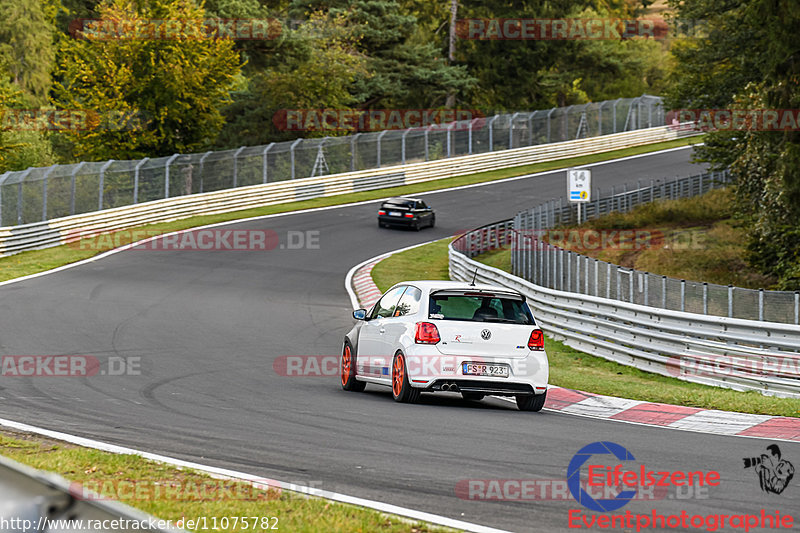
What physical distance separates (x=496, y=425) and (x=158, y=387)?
484cm

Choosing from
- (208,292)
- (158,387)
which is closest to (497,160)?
(208,292)

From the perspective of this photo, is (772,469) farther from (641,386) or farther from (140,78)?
(140,78)

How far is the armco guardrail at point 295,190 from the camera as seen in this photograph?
3409 centimetres

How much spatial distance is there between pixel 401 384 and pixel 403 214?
28.6m

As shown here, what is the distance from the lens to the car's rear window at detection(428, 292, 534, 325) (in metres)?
11.9

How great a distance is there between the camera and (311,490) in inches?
273

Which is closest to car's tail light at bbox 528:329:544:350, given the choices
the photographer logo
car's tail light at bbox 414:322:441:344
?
car's tail light at bbox 414:322:441:344

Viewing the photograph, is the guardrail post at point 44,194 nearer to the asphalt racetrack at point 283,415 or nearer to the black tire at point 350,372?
the asphalt racetrack at point 283,415

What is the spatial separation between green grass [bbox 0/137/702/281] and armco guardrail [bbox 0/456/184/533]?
25590 mm

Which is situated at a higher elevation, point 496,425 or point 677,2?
point 677,2

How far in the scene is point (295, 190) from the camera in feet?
155

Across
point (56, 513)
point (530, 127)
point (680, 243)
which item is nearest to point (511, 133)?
point (530, 127)

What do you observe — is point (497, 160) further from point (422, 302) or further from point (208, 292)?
point (422, 302)

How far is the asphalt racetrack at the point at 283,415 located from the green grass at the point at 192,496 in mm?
493
